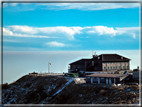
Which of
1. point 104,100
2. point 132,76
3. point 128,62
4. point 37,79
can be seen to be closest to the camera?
point 104,100

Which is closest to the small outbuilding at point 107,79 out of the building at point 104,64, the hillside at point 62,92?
the hillside at point 62,92

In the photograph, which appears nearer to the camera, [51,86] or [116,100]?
[116,100]

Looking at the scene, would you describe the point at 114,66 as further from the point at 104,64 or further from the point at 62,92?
the point at 62,92

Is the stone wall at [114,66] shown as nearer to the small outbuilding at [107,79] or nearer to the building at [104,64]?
the building at [104,64]

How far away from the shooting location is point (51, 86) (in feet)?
166

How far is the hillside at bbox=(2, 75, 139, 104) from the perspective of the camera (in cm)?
3712

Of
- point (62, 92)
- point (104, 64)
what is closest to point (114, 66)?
point (104, 64)

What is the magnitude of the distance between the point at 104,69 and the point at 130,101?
2513 cm

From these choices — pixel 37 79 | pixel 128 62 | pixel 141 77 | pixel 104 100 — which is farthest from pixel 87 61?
pixel 104 100

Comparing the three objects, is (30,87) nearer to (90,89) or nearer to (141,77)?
(90,89)

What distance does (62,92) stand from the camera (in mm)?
44562

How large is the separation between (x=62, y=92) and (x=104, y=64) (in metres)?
19.4

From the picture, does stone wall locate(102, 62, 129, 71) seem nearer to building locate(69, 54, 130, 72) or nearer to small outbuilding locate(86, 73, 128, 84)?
building locate(69, 54, 130, 72)

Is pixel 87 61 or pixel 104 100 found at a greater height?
pixel 87 61
